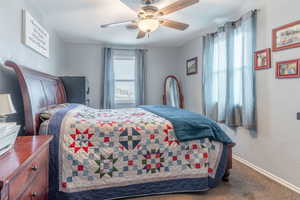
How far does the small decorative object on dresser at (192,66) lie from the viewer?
4.45 metres

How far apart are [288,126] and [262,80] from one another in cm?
69

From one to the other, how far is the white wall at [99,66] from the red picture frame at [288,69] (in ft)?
10.7

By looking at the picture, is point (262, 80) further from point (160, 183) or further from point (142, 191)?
point (142, 191)

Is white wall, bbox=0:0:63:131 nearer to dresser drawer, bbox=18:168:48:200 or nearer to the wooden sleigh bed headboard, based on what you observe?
the wooden sleigh bed headboard

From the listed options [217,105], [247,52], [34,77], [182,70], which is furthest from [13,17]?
[182,70]

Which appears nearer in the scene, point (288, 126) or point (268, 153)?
point (288, 126)

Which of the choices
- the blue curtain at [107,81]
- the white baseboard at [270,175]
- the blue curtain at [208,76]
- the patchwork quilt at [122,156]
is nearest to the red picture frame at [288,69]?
the patchwork quilt at [122,156]

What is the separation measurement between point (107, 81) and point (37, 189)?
3763mm

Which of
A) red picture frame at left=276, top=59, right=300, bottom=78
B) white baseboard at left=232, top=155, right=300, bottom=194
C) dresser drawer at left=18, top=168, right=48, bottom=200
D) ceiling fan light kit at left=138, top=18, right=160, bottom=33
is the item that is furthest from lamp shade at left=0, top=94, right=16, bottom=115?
white baseboard at left=232, top=155, right=300, bottom=194

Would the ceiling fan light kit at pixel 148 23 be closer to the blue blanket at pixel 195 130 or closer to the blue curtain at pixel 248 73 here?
the blue blanket at pixel 195 130

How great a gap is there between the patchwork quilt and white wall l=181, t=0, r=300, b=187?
2.54 ft

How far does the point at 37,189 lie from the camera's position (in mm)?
1246

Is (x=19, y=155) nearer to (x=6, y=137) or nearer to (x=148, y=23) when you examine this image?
(x=6, y=137)

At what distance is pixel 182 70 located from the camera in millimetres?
5156
